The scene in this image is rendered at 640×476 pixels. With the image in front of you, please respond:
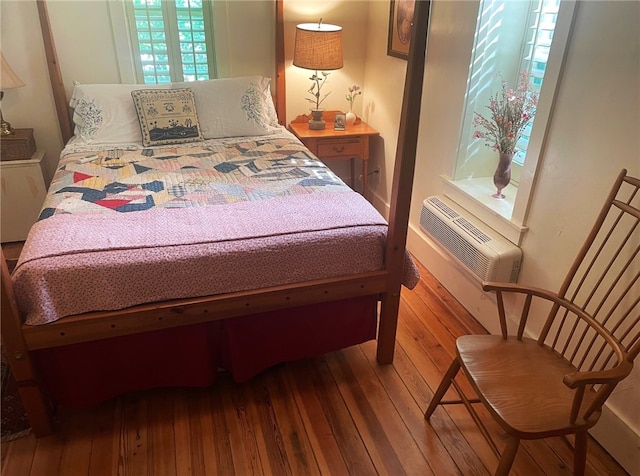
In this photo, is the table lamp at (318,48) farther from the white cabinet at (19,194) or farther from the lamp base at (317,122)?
the white cabinet at (19,194)

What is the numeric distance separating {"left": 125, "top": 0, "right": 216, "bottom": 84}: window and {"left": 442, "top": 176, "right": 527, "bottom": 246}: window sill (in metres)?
1.86

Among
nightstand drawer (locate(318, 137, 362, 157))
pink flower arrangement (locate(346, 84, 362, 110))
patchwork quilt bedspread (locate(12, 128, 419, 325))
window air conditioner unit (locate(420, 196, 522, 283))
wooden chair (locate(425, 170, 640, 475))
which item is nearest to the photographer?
wooden chair (locate(425, 170, 640, 475))

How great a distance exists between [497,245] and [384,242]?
2.02 ft

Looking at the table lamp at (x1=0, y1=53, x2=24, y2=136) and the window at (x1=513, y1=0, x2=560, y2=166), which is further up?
the window at (x1=513, y1=0, x2=560, y2=166)

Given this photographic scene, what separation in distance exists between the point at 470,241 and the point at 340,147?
141 cm

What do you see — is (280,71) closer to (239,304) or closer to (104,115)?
(104,115)

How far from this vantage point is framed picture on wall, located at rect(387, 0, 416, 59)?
289 centimetres

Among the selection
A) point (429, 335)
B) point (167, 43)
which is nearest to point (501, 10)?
point (429, 335)

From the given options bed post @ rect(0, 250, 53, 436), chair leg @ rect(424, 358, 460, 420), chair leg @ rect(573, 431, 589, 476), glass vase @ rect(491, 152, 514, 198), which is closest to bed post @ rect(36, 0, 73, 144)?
bed post @ rect(0, 250, 53, 436)

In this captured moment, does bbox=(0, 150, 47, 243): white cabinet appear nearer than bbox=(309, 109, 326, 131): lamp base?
Yes

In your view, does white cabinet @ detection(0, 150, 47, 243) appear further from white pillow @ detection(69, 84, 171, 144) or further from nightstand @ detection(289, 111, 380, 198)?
nightstand @ detection(289, 111, 380, 198)

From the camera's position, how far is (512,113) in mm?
2234

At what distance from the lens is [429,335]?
2.38 m

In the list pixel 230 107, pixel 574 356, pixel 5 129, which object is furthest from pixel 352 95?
pixel 574 356
